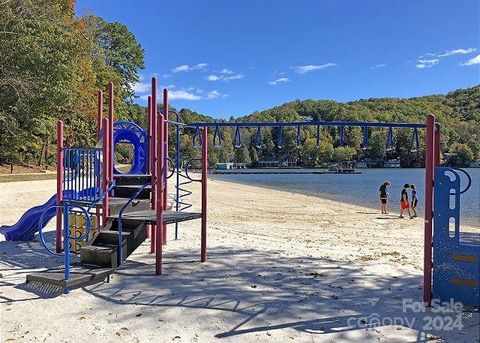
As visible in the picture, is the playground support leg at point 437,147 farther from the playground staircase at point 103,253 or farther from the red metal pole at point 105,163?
the red metal pole at point 105,163

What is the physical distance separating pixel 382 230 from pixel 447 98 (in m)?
65.7

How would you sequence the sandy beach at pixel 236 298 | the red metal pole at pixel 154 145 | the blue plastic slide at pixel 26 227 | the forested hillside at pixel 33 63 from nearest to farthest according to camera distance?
the sandy beach at pixel 236 298, the red metal pole at pixel 154 145, the blue plastic slide at pixel 26 227, the forested hillside at pixel 33 63

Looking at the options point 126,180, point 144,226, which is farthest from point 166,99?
point 144,226

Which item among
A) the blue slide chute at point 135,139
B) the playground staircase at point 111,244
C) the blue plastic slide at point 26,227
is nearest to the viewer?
the playground staircase at point 111,244

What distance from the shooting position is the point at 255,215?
1639 cm

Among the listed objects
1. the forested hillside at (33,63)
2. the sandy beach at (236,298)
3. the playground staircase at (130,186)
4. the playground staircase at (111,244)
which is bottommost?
the sandy beach at (236,298)

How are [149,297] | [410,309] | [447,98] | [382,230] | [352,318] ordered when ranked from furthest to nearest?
[447,98], [382,230], [149,297], [410,309], [352,318]

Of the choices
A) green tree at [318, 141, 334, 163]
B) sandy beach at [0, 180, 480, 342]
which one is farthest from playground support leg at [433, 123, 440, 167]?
green tree at [318, 141, 334, 163]

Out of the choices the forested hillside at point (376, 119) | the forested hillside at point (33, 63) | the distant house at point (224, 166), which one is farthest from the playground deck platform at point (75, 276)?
the distant house at point (224, 166)

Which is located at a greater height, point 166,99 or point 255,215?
point 166,99

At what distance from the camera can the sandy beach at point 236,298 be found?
4355 mm

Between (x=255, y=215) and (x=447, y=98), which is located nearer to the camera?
(x=255, y=215)

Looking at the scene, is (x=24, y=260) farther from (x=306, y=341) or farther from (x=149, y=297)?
(x=306, y=341)

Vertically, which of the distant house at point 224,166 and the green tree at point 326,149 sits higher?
the green tree at point 326,149
